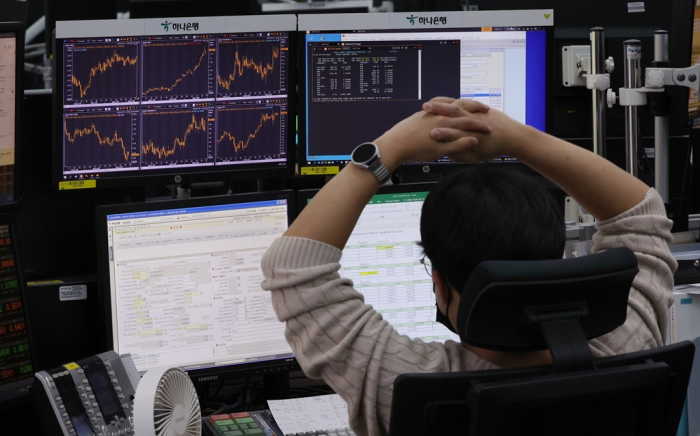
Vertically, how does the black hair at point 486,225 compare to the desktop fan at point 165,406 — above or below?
above

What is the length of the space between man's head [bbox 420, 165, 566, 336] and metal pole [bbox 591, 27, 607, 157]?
1121mm

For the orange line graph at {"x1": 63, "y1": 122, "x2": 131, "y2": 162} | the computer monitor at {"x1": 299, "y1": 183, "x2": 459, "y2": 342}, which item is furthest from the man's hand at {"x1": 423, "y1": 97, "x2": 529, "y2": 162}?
the orange line graph at {"x1": 63, "y1": 122, "x2": 131, "y2": 162}

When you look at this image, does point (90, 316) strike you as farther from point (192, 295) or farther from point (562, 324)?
point (562, 324)

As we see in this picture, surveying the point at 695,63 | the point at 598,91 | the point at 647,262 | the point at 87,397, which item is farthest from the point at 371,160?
the point at 695,63

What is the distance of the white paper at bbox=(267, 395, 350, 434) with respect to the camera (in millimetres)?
1643

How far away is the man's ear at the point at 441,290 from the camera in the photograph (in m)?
0.96

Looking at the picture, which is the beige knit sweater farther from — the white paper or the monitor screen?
the monitor screen

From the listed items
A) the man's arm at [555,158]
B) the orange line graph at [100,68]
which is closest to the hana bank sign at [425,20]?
the orange line graph at [100,68]

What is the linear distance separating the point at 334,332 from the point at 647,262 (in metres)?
0.45

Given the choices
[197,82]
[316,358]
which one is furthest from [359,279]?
[316,358]

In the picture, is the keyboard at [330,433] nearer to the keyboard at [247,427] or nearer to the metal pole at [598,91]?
the keyboard at [247,427]

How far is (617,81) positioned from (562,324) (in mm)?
1588

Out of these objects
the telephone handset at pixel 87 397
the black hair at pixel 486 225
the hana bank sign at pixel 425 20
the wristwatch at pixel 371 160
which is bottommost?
the telephone handset at pixel 87 397

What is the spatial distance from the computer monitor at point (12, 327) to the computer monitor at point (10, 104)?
63mm
